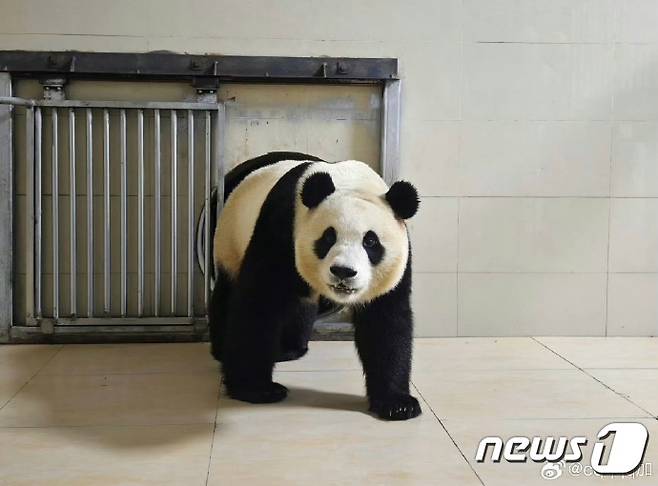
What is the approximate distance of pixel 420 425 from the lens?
2854mm

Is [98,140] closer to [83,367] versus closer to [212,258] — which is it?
[212,258]

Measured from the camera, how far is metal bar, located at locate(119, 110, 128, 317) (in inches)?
164

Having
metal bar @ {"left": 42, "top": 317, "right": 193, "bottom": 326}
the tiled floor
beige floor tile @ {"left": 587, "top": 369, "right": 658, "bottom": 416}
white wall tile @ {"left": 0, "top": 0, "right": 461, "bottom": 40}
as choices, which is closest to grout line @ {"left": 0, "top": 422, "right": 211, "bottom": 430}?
the tiled floor

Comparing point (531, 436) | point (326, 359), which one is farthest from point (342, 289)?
point (326, 359)

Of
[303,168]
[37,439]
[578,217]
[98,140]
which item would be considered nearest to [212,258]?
[98,140]

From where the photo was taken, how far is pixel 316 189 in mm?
2867

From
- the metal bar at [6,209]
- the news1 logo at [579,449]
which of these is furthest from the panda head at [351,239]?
the metal bar at [6,209]

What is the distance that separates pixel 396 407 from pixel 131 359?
1.52 metres

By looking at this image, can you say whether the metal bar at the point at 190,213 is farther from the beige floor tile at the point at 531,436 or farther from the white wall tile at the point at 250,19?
the beige floor tile at the point at 531,436

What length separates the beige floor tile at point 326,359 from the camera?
12.3ft

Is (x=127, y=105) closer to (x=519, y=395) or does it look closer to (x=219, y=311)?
(x=219, y=311)

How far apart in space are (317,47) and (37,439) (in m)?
2.46

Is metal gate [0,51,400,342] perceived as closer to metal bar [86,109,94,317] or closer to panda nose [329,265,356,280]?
metal bar [86,109,94,317]

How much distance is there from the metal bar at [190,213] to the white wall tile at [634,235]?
228cm
